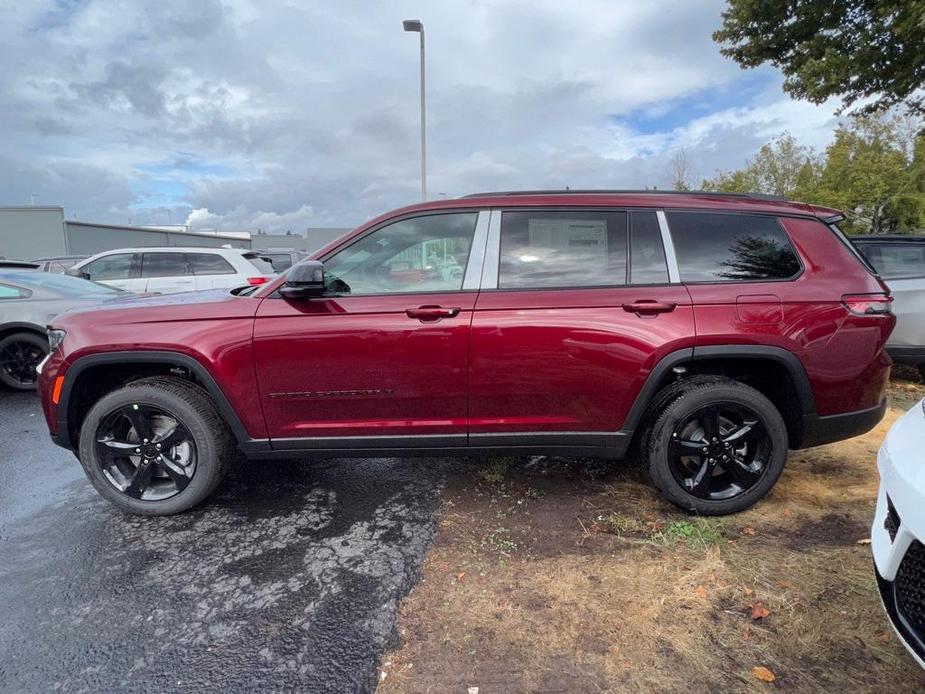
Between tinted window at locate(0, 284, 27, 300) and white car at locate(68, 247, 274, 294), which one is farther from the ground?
white car at locate(68, 247, 274, 294)

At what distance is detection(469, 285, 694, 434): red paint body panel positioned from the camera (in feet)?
9.54

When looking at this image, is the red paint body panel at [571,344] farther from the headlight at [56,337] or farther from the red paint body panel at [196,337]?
the headlight at [56,337]

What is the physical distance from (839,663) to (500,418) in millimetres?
1761

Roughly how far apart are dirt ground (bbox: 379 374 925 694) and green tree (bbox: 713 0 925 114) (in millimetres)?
8125

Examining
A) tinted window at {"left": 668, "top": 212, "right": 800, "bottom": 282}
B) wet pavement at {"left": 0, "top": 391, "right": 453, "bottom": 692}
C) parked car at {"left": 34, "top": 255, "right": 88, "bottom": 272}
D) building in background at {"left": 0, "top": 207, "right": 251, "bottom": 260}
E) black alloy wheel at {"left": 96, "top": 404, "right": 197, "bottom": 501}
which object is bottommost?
wet pavement at {"left": 0, "top": 391, "right": 453, "bottom": 692}

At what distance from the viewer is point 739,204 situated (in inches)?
123

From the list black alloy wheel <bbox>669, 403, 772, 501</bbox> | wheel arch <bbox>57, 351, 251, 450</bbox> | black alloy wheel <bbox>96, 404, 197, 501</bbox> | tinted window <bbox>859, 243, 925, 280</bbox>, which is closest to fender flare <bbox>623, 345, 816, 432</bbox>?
black alloy wheel <bbox>669, 403, 772, 501</bbox>

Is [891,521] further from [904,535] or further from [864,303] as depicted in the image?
[864,303]

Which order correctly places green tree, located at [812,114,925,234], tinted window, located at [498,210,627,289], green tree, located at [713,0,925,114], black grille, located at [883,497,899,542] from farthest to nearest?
green tree, located at [812,114,925,234] → green tree, located at [713,0,925,114] → tinted window, located at [498,210,627,289] → black grille, located at [883,497,899,542]

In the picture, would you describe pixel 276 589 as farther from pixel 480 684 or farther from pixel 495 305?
pixel 495 305

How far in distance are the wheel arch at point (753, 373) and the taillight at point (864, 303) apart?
1.37 ft

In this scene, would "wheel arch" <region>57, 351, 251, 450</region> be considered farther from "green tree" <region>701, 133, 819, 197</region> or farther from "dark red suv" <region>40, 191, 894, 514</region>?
"green tree" <region>701, 133, 819, 197</region>

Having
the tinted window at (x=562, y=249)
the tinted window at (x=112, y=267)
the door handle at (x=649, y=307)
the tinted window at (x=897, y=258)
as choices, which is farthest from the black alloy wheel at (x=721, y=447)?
the tinted window at (x=112, y=267)

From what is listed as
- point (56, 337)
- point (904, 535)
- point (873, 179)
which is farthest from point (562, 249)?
point (873, 179)
